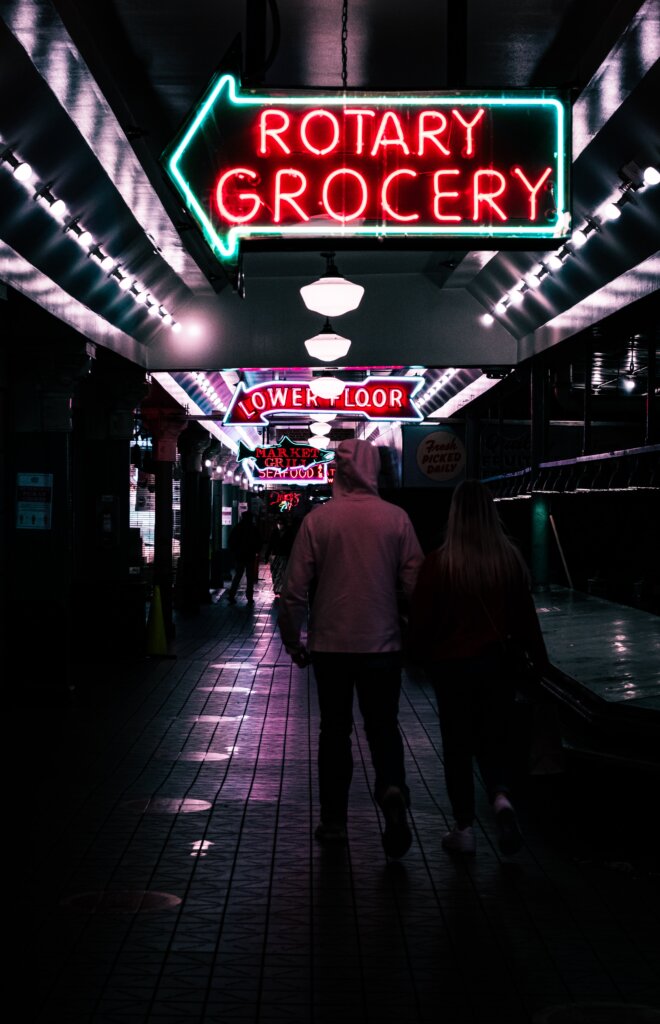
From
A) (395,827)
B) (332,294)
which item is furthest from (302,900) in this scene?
(332,294)

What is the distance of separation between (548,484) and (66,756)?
24.3ft

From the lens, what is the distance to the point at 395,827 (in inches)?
267

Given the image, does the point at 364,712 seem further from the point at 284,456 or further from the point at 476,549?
the point at 284,456

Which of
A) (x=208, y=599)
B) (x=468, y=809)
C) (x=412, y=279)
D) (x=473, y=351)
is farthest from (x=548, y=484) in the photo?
(x=208, y=599)

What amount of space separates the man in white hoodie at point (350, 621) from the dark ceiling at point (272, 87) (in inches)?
57.6

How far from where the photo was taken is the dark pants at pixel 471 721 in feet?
22.9

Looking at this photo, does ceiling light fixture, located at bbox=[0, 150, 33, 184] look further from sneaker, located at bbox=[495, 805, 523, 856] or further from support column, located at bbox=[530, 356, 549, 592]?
support column, located at bbox=[530, 356, 549, 592]

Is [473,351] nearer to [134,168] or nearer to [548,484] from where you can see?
[548,484]

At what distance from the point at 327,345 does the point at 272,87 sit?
7.95 m

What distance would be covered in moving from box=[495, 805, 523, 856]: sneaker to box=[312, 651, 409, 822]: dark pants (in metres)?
0.55

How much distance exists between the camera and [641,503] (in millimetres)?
12555

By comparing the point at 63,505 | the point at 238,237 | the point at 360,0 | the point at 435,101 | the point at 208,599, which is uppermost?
the point at 360,0

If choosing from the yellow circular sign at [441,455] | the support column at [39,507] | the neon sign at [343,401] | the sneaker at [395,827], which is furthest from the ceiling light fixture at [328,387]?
the sneaker at [395,827]

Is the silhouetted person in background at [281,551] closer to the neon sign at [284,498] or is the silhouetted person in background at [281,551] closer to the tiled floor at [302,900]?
the tiled floor at [302,900]
